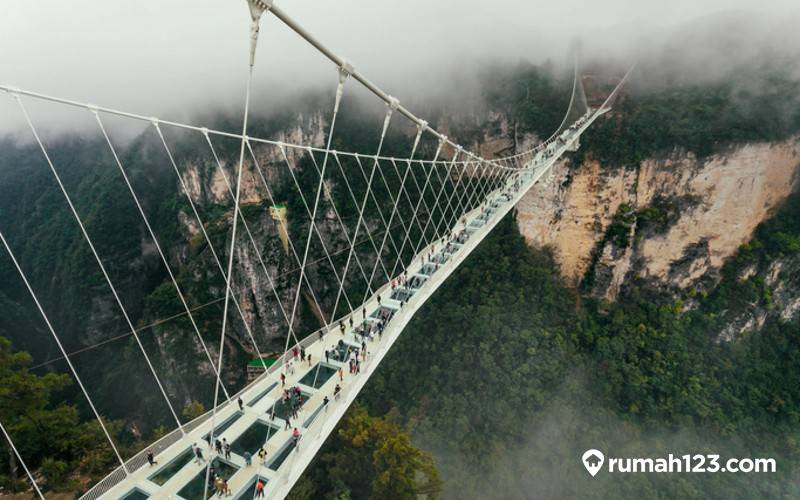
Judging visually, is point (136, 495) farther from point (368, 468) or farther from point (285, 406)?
point (368, 468)

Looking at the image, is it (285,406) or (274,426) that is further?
(285,406)

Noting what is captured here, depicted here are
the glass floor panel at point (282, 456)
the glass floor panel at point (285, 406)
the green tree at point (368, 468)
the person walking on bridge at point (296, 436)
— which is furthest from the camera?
the green tree at point (368, 468)

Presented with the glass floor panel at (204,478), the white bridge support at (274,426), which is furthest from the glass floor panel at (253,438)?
the glass floor panel at (204,478)

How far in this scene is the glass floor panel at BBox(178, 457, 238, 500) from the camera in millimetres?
8703

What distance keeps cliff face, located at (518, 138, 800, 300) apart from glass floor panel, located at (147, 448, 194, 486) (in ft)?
89.1

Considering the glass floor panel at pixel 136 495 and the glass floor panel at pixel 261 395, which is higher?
the glass floor panel at pixel 136 495

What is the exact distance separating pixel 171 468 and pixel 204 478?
827 mm

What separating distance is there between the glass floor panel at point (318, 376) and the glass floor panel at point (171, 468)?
357cm

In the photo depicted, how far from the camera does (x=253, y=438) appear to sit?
10336mm

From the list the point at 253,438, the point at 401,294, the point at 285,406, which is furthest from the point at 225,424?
the point at 401,294

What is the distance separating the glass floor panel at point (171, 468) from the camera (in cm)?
891

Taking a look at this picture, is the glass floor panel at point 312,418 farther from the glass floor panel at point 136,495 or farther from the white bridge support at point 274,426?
the glass floor panel at point 136,495

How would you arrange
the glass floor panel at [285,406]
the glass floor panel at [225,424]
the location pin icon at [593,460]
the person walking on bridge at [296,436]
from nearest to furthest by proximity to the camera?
1. the person walking on bridge at [296,436]
2. the glass floor panel at [225,424]
3. the glass floor panel at [285,406]
4. the location pin icon at [593,460]

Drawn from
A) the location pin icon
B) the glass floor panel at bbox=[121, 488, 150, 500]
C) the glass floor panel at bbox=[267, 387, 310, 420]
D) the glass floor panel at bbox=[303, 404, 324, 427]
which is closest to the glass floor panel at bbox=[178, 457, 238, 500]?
the glass floor panel at bbox=[121, 488, 150, 500]
